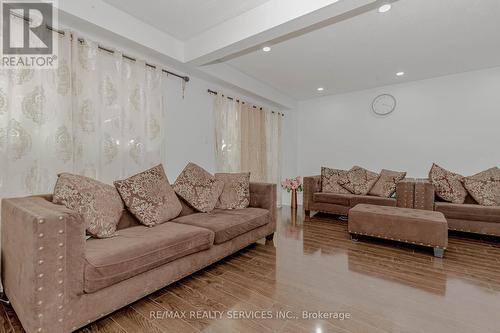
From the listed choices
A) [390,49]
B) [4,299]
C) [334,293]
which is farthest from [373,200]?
[4,299]

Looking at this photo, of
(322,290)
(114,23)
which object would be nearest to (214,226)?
(322,290)

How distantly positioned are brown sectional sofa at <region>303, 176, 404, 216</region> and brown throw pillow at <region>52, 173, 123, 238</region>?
340 centimetres

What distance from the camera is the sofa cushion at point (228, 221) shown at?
87.5 inches

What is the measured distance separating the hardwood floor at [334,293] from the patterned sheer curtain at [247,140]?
182 cm

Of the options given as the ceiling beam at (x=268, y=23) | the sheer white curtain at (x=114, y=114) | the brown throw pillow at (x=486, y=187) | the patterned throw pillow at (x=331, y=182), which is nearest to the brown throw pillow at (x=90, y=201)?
the sheer white curtain at (x=114, y=114)

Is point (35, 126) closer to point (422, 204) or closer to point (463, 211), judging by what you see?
point (422, 204)

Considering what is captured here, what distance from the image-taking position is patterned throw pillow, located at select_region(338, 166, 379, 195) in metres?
4.26

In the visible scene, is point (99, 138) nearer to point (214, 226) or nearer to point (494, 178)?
point (214, 226)

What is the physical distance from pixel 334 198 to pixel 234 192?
2.12 meters

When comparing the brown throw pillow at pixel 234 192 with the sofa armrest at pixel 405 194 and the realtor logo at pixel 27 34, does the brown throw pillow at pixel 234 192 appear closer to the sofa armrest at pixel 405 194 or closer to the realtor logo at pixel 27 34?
the realtor logo at pixel 27 34

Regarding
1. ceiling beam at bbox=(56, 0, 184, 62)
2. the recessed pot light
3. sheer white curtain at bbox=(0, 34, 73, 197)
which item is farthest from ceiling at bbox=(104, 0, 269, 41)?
the recessed pot light

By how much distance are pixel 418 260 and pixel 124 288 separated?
2703mm

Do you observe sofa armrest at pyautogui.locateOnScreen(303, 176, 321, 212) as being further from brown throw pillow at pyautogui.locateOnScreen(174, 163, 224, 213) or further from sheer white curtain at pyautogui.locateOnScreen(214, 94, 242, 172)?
brown throw pillow at pyautogui.locateOnScreen(174, 163, 224, 213)

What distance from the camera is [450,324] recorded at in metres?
1.48
